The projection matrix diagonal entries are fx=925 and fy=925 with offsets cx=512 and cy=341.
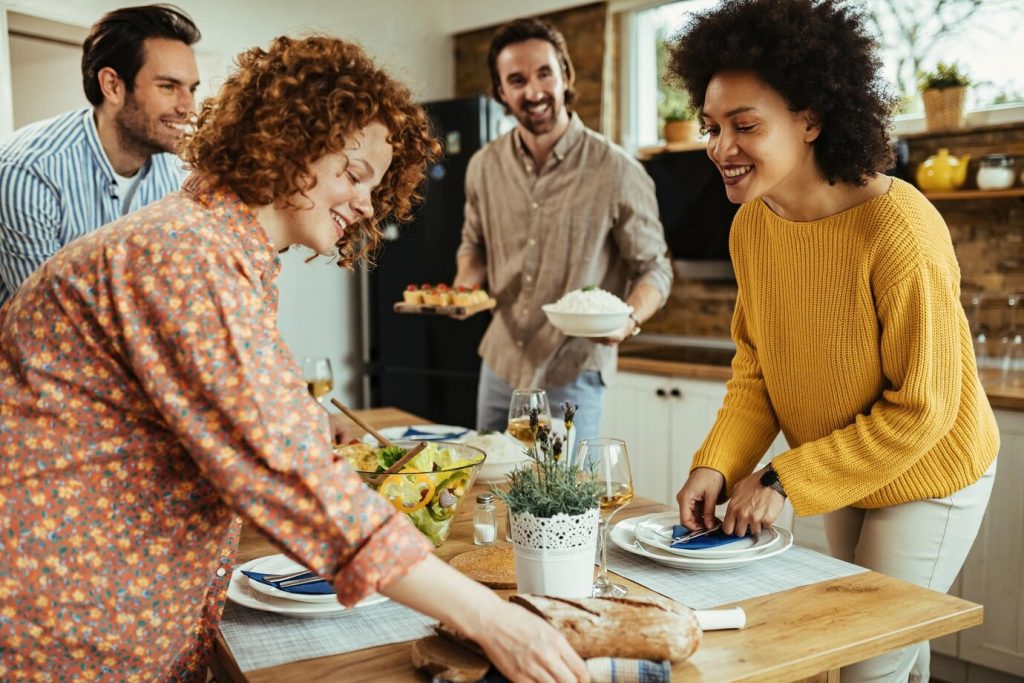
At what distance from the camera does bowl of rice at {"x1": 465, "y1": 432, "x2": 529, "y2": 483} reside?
190 cm

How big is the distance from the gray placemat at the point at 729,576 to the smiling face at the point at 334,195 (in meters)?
0.68

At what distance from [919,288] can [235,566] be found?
1.20 m

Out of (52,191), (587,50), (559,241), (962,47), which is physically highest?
(587,50)

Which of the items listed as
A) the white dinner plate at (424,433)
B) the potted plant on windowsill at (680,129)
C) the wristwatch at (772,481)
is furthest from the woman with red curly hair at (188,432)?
the potted plant on windowsill at (680,129)

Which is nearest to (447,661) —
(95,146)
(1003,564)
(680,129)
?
(95,146)

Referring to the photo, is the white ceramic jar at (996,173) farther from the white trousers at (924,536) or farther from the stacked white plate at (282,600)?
the stacked white plate at (282,600)

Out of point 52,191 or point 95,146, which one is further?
point 95,146

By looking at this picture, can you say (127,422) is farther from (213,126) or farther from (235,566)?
(235,566)

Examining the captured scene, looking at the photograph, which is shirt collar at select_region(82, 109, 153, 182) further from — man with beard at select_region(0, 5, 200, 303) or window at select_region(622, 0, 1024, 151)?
window at select_region(622, 0, 1024, 151)

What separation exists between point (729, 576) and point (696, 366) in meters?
2.28

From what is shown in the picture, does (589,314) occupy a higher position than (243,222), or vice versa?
(243,222)

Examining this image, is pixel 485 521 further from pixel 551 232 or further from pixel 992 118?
pixel 992 118

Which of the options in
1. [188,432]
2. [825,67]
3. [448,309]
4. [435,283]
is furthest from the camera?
[435,283]

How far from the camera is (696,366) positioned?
11.9 feet
